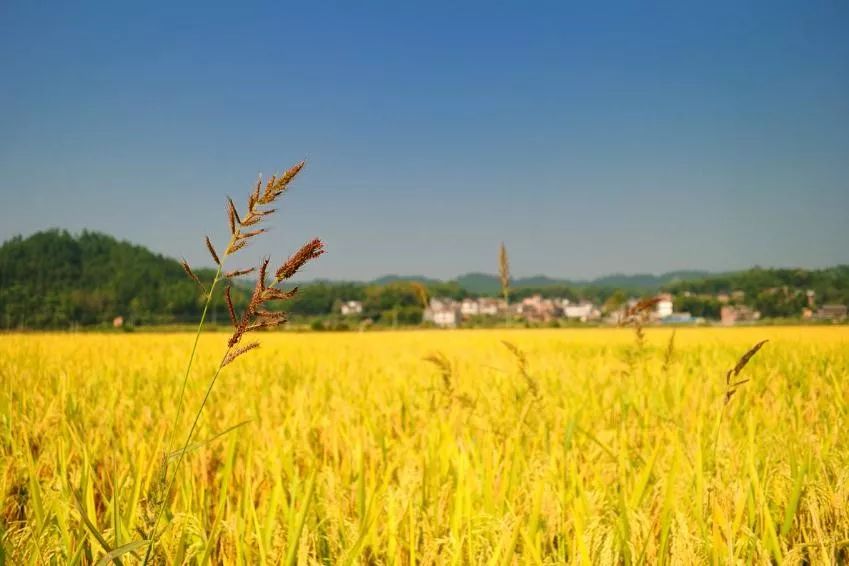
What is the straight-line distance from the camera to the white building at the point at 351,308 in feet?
274

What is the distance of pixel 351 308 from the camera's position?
8856 cm

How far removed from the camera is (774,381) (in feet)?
14.4

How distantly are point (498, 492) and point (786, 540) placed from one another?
2.71 feet

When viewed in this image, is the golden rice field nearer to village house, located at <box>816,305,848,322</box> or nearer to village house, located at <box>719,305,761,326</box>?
village house, located at <box>816,305,848,322</box>

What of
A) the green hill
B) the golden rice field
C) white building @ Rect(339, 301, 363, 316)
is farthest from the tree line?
white building @ Rect(339, 301, 363, 316)

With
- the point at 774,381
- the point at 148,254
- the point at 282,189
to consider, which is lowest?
the point at 774,381

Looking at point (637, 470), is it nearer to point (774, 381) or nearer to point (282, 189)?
point (282, 189)

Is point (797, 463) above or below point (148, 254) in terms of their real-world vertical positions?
below

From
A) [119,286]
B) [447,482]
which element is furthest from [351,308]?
[447,482]

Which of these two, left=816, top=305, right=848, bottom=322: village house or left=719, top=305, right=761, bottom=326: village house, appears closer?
left=816, top=305, right=848, bottom=322: village house

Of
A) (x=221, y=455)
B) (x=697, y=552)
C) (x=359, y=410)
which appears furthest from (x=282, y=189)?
(x=359, y=410)

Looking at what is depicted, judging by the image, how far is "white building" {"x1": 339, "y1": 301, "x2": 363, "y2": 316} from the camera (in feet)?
274

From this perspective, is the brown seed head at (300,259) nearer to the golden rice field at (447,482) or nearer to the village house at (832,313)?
the golden rice field at (447,482)

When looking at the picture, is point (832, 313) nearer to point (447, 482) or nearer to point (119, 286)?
point (447, 482)
